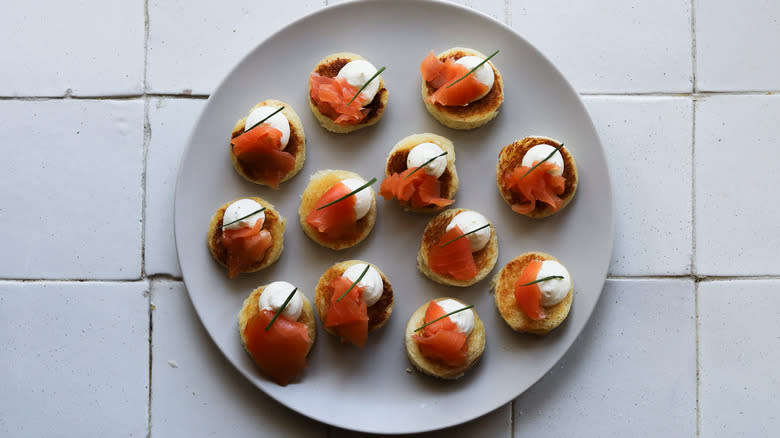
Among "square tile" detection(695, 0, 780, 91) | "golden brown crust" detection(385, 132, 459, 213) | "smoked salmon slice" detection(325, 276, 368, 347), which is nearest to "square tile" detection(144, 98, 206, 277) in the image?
"smoked salmon slice" detection(325, 276, 368, 347)

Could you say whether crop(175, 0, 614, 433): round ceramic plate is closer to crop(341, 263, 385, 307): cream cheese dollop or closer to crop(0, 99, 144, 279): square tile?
crop(341, 263, 385, 307): cream cheese dollop

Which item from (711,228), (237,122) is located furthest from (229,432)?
(711,228)

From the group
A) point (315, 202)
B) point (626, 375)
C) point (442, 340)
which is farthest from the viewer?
point (626, 375)

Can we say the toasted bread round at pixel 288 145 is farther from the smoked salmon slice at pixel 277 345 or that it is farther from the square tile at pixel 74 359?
the square tile at pixel 74 359

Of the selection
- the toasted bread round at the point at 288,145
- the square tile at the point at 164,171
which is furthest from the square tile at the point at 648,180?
the square tile at the point at 164,171

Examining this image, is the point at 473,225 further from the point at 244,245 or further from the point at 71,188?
the point at 71,188

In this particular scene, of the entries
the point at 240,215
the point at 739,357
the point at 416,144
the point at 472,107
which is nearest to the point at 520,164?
the point at 472,107

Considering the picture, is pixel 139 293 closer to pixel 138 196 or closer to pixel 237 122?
pixel 138 196

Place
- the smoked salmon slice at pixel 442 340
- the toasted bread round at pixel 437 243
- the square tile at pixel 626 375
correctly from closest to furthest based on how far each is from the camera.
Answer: the smoked salmon slice at pixel 442 340, the toasted bread round at pixel 437 243, the square tile at pixel 626 375
